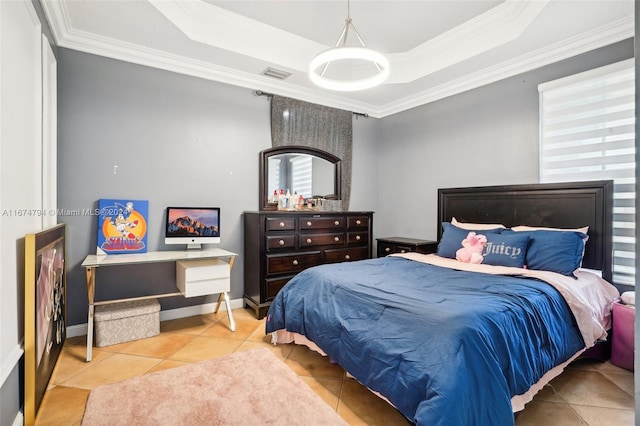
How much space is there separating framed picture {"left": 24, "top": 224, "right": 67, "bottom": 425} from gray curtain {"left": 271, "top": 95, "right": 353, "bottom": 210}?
93.8 inches

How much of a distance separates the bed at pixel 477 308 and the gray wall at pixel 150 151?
1.47 m

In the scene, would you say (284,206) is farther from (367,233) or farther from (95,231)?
(95,231)

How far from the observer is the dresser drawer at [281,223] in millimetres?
3405

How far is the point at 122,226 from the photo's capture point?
3.04m

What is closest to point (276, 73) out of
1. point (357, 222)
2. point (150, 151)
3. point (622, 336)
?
point (150, 151)

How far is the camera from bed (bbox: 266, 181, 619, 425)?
1.44 m

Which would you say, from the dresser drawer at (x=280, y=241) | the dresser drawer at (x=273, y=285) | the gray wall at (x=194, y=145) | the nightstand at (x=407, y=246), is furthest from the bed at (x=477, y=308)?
the dresser drawer at (x=280, y=241)

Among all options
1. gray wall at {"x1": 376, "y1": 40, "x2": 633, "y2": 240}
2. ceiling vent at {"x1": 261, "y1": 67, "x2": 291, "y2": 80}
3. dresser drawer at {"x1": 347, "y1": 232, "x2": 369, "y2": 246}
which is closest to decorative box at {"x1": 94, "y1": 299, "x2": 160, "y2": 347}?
dresser drawer at {"x1": 347, "y1": 232, "x2": 369, "y2": 246}

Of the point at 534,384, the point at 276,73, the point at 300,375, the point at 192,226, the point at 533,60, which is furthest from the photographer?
the point at 276,73

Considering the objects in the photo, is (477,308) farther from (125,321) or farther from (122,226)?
(122,226)

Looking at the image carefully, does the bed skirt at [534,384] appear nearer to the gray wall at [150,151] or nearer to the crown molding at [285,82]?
the gray wall at [150,151]

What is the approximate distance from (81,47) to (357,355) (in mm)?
3366

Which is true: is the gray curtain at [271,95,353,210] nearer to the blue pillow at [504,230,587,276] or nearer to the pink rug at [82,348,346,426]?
the blue pillow at [504,230,587,276]

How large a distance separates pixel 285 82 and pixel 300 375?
122 inches
